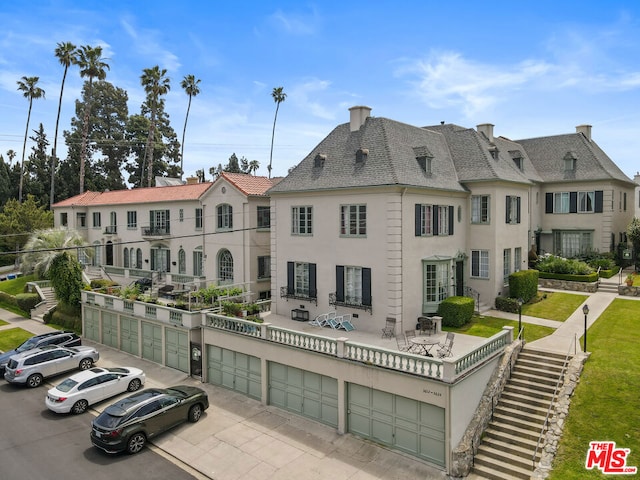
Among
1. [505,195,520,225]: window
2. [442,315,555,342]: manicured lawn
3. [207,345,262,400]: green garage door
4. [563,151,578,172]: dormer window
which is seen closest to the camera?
[207,345,262,400]: green garage door

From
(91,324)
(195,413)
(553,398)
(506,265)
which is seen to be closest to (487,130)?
(506,265)

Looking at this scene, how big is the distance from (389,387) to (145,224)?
3236cm

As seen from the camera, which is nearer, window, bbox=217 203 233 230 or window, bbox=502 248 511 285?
window, bbox=502 248 511 285

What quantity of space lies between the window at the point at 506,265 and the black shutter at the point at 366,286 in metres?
9.60

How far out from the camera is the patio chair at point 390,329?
864 inches

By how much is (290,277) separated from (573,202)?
23.8m

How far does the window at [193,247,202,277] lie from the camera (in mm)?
37031

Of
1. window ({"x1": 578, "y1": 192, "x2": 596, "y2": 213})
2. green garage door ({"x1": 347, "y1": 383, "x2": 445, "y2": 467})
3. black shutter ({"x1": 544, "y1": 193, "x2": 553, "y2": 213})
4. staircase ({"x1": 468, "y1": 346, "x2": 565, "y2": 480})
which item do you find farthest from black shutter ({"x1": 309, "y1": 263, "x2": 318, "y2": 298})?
window ({"x1": 578, "y1": 192, "x2": 596, "y2": 213})

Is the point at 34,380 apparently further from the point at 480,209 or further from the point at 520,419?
the point at 480,209

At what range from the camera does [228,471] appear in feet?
52.1

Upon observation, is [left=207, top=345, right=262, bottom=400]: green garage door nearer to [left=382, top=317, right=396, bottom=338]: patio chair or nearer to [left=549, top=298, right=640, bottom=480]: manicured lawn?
[left=382, top=317, right=396, bottom=338]: patio chair

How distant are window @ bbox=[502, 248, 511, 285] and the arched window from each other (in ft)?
61.0

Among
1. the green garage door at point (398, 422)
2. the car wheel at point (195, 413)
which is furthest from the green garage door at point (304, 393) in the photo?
the car wheel at point (195, 413)

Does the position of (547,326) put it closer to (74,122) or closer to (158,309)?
(158,309)
